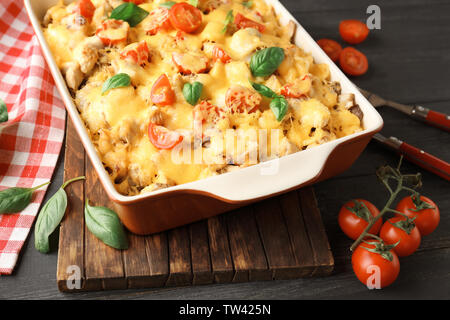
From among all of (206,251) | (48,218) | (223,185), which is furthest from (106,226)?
(223,185)

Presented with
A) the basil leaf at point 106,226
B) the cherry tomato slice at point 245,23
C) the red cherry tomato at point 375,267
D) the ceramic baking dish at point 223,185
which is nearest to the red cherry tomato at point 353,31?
the cherry tomato slice at point 245,23

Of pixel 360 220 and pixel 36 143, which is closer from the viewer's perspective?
pixel 360 220

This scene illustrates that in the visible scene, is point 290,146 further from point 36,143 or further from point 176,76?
point 36,143

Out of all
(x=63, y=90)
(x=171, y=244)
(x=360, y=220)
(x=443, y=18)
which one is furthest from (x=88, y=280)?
(x=443, y=18)

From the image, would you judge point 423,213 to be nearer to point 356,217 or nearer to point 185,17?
point 356,217

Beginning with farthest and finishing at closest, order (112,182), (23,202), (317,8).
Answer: (317,8) → (23,202) → (112,182)

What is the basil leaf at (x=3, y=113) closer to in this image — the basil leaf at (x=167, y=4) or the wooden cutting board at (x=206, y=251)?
the wooden cutting board at (x=206, y=251)
